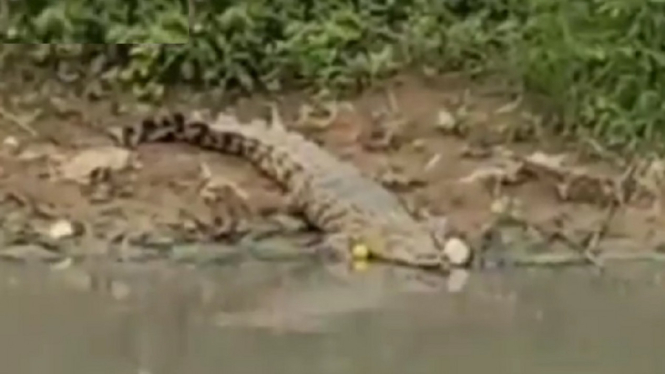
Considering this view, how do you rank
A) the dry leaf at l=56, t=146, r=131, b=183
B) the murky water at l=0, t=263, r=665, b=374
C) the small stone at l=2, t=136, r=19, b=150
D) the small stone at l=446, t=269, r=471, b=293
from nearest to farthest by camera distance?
the murky water at l=0, t=263, r=665, b=374 → the small stone at l=446, t=269, r=471, b=293 → the dry leaf at l=56, t=146, r=131, b=183 → the small stone at l=2, t=136, r=19, b=150

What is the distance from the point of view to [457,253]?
7430 millimetres

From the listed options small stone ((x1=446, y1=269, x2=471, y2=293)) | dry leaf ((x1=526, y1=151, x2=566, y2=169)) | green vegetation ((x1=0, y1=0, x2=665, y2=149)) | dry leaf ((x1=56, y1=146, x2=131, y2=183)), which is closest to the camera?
small stone ((x1=446, y1=269, x2=471, y2=293))

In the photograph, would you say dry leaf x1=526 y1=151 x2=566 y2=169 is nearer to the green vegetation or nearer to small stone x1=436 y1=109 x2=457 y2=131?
the green vegetation

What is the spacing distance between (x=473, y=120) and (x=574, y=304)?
1893 millimetres

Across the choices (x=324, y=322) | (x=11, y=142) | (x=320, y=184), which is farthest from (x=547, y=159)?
(x=11, y=142)

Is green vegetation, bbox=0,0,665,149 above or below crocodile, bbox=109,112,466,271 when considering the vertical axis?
above

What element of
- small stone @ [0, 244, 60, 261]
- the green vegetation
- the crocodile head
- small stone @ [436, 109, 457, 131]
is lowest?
small stone @ [0, 244, 60, 261]

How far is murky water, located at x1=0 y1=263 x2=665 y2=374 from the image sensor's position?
6.43 meters

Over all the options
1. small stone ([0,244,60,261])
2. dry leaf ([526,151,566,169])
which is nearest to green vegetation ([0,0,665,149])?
dry leaf ([526,151,566,169])

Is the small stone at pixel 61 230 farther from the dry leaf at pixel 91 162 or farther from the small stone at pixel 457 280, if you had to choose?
the small stone at pixel 457 280

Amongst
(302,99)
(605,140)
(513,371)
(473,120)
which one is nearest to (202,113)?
(302,99)

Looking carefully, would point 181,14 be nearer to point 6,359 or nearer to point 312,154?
point 312,154

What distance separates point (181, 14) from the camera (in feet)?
30.5

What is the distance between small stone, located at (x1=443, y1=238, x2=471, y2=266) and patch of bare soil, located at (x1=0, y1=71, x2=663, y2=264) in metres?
0.23
